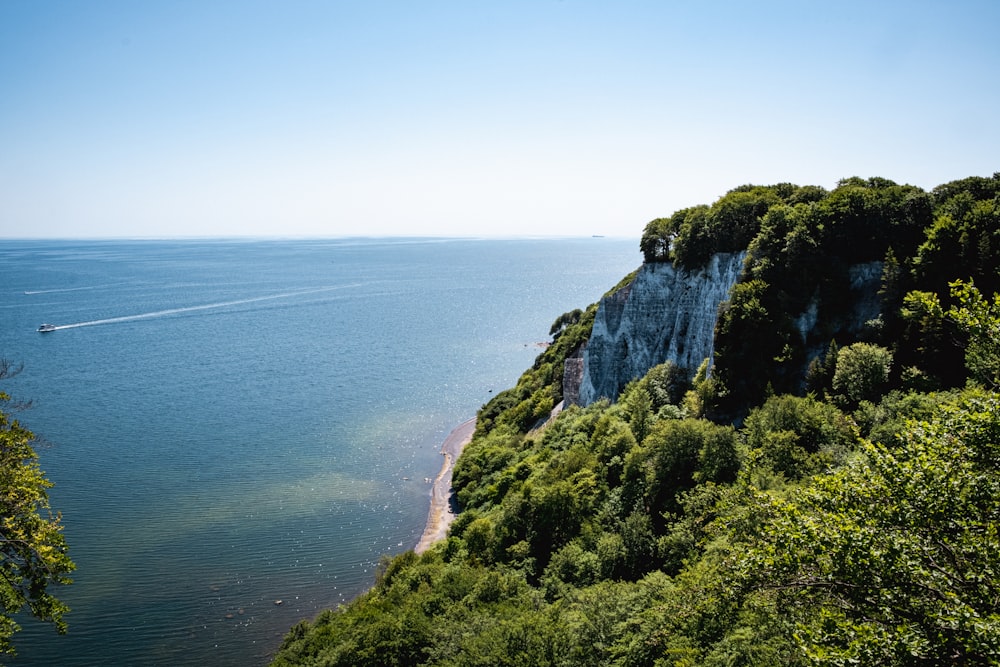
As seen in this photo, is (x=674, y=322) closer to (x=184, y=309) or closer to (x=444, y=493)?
(x=444, y=493)

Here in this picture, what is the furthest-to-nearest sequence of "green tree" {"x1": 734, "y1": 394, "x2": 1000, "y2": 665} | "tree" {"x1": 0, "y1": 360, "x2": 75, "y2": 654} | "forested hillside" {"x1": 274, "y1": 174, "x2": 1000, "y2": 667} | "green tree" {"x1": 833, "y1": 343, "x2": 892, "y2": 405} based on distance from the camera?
"green tree" {"x1": 833, "y1": 343, "x2": 892, "y2": 405} → "tree" {"x1": 0, "y1": 360, "x2": 75, "y2": 654} → "forested hillside" {"x1": 274, "y1": 174, "x2": 1000, "y2": 667} → "green tree" {"x1": 734, "y1": 394, "x2": 1000, "y2": 665}

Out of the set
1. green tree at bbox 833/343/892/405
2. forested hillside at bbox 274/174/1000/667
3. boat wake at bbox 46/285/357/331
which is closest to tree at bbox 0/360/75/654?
forested hillside at bbox 274/174/1000/667

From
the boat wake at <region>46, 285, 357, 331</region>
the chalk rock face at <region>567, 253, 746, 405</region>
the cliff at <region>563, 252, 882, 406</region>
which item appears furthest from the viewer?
the boat wake at <region>46, 285, 357, 331</region>

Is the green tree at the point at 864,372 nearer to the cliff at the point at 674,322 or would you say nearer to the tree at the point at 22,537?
the cliff at the point at 674,322

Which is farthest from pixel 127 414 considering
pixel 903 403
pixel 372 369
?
pixel 903 403

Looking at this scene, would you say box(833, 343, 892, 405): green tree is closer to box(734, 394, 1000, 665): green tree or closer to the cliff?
the cliff

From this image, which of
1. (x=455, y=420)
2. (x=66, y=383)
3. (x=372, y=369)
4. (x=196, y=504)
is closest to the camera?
(x=196, y=504)

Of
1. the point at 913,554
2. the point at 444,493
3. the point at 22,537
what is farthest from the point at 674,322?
the point at 22,537

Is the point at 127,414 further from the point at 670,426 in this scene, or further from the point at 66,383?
the point at 670,426
